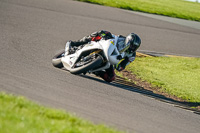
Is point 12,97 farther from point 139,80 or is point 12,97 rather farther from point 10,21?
point 10,21

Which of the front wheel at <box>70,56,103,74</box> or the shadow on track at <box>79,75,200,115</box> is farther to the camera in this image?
the shadow on track at <box>79,75,200,115</box>

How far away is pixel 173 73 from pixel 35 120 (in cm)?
919

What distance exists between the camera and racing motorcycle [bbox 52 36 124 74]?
866 cm

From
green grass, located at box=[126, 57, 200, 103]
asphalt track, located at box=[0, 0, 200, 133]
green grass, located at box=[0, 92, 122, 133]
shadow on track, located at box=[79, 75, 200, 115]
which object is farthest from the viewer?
green grass, located at box=[126, 57, 200, 103]

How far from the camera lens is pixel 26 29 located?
535 inches

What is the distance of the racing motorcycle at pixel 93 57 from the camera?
866cm

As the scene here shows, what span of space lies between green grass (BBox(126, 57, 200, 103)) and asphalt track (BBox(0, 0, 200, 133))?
133 cm

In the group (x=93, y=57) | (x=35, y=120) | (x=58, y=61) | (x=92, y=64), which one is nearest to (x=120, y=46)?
(x=93, y=57)

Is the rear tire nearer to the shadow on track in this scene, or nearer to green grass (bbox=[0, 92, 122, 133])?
the shadow on track

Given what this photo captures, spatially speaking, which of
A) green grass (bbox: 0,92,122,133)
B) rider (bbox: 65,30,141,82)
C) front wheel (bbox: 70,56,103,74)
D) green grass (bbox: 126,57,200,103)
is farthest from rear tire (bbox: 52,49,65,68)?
green grass (bbox: 0,92,122,133)

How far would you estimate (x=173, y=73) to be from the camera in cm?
1338

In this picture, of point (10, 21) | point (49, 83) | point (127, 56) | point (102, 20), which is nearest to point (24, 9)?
point (10, 21)

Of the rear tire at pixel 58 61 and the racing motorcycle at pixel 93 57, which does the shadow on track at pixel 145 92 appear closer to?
the racing motorcycle at pixel 93 57

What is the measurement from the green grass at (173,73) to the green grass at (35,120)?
5765mm
